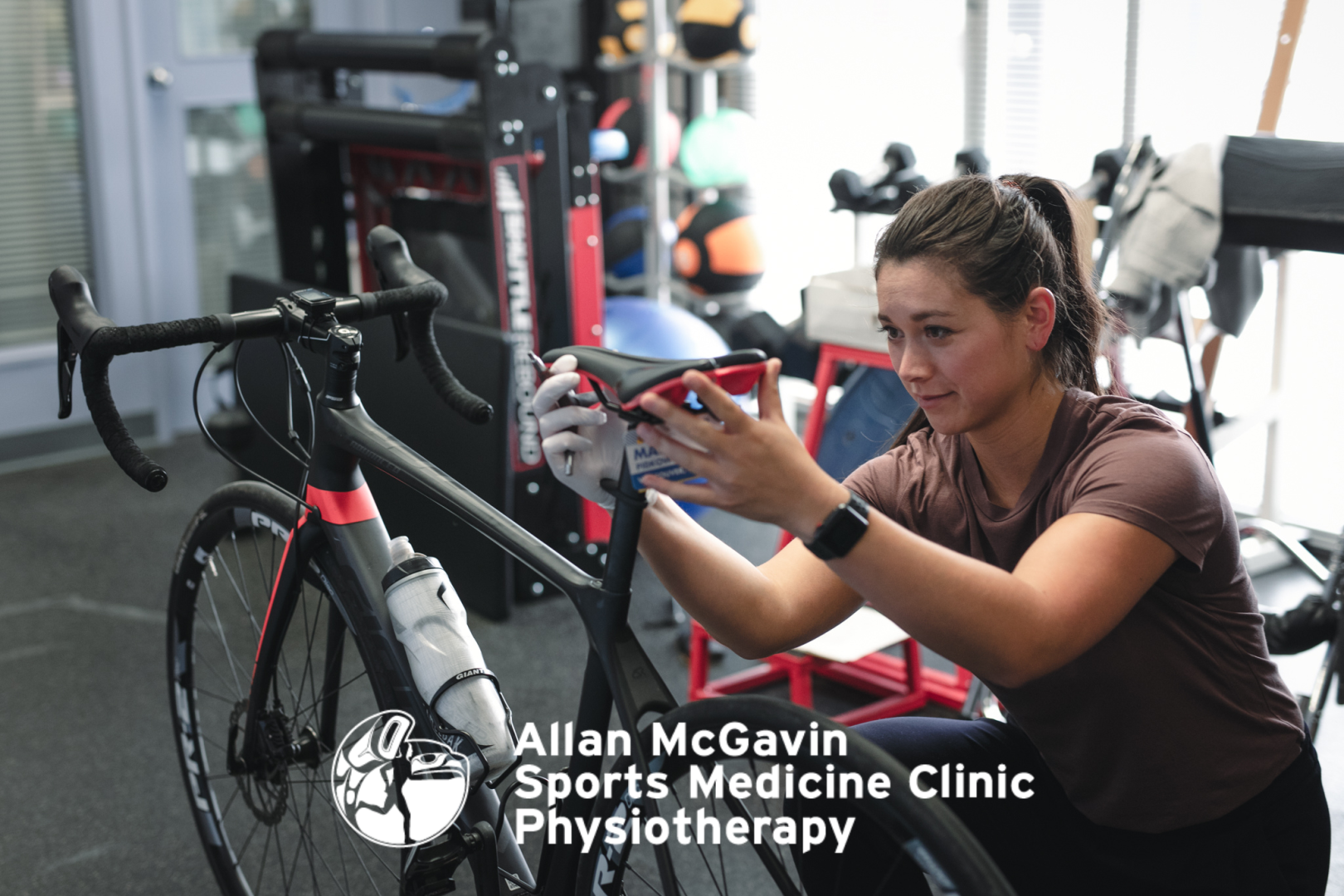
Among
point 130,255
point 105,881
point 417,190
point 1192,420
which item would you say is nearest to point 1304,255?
point 1192,420

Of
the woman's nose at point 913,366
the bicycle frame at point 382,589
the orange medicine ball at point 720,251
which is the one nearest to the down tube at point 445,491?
the bicycle frame at point 382,589

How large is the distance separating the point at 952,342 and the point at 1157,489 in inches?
8.6

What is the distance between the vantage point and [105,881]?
1878 mm

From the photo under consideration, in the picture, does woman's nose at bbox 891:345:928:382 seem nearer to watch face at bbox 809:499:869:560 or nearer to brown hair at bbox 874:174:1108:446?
brown hair at bbox 874:174:1108:446

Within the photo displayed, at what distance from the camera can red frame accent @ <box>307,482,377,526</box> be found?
1309mm

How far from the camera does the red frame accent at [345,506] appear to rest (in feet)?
4.29

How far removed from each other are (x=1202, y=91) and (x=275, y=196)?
8.51ft

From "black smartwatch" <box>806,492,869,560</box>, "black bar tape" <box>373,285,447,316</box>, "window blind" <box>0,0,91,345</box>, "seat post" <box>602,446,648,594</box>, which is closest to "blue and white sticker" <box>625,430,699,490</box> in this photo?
"seat post" <box>602,446,648,594</box>

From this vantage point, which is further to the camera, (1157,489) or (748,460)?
(1157,489)

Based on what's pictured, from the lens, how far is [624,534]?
3.32 feet

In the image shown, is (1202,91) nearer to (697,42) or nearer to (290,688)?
(697,42)

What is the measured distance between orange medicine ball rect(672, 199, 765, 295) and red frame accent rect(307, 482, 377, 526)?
2552 mm

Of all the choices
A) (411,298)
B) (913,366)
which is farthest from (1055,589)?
(411,298)

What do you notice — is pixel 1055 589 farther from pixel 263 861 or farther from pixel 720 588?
pixel 263 861
